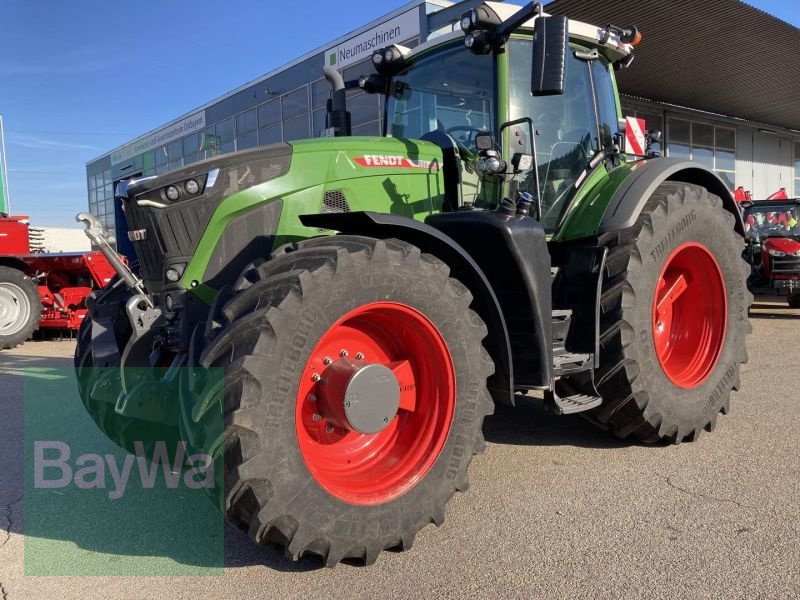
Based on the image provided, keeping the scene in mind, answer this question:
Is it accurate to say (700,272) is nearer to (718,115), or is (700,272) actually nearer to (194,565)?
(194,565)

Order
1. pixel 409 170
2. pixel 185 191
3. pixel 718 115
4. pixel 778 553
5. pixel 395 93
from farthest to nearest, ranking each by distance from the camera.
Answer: pixel 718 115 → pixel 395 93 → pixel 409 170 → pixel 185 191 → pixel 778 553

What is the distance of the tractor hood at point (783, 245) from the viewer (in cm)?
1121

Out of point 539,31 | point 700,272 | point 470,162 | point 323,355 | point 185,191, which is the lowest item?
point 323,355

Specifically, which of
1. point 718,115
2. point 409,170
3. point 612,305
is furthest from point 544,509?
point 718,115

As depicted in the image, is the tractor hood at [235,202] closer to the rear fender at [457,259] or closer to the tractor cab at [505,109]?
the rear fender at [457,259]

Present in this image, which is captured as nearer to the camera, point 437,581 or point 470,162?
point 437,581

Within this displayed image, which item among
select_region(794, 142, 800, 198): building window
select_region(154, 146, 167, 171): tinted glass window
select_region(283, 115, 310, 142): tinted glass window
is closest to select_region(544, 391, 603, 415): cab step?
select_region(283, 115, 310, 142): tinted glass window

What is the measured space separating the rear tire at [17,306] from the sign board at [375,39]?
24.0 ft

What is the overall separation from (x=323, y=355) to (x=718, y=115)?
68.0 ft

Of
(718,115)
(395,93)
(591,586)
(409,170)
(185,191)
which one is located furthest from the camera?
(718,115)

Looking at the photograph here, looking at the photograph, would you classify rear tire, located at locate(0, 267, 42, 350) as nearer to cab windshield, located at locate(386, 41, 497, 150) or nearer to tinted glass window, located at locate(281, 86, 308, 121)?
cab windshield, located at locate(386, 41, 497, 150)

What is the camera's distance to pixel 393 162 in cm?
366

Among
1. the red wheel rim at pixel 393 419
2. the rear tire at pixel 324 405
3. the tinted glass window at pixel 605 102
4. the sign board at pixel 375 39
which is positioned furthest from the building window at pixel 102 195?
the rear tire at pixel 324 405

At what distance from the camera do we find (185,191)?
3.11 meters
